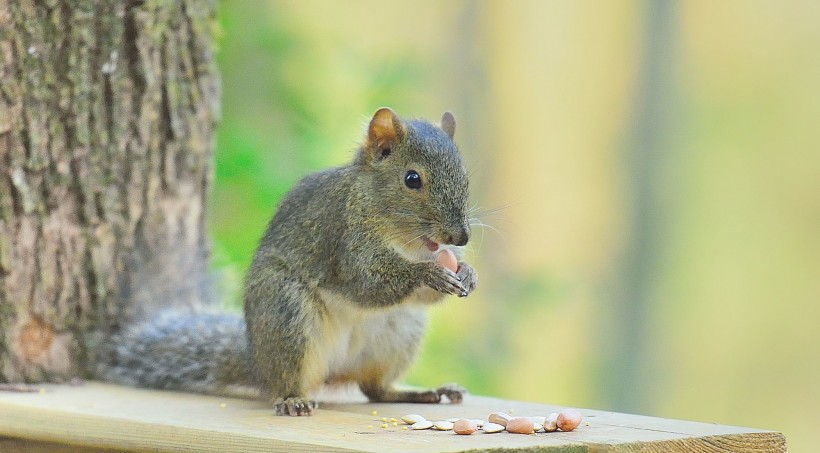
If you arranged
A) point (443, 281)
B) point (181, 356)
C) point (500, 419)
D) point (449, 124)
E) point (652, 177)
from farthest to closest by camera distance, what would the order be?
point (652, 177)
point (181, 356)
point (449, 124)
point (443, 281)
point (500, 419)

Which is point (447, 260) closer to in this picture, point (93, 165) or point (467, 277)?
point (467, 277)

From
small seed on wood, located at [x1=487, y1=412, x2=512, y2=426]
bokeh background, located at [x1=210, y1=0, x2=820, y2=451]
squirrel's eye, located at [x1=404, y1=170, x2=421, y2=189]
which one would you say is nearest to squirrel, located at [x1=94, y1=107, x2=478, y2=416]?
squirrel's eye, located at [x1=404, y1=170, x2=421, y2=189]

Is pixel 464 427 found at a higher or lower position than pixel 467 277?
lower

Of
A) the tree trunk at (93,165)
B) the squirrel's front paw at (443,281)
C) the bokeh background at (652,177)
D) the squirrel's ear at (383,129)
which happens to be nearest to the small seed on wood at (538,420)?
the squirrel's front paw at (443,281)

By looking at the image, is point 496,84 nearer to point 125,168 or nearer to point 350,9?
point 350,9

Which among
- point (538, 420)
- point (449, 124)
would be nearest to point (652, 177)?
point (449, 124)

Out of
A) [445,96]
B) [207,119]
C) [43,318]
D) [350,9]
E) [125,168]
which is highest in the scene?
[350,9]

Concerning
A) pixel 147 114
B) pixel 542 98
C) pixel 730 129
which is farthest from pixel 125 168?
pixel 730 129
